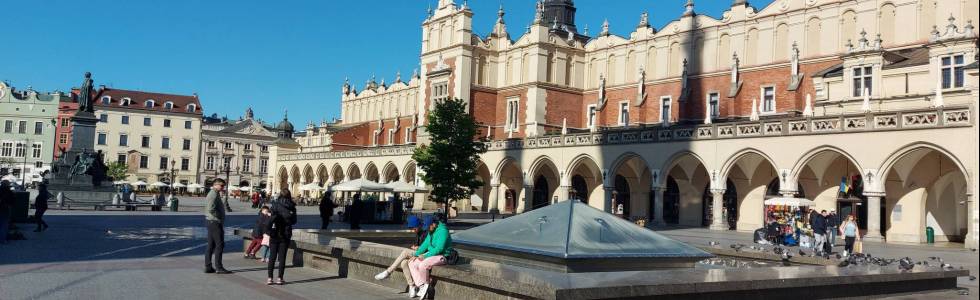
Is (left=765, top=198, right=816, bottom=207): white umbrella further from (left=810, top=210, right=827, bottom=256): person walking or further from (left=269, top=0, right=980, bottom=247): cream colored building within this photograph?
(left=810, top=210, right=827, bottom=256): person walking

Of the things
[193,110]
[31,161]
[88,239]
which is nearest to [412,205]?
[88,239]

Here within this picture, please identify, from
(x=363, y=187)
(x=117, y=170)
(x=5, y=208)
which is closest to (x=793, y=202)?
(x=363, y=187)

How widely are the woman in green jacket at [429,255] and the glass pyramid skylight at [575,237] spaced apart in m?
1.58

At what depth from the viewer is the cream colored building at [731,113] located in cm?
2623

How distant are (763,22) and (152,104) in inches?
2701

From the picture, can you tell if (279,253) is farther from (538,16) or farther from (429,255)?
(538,16)

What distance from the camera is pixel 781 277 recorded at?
9.16 m

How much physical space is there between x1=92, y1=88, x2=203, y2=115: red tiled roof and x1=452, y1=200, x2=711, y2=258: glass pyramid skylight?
263 ft

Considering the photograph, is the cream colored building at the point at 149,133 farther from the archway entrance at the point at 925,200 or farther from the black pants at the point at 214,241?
the black pants at the point at 214,241

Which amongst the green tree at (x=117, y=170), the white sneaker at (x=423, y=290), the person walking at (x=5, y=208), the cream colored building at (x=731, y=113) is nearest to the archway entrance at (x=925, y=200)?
the cream colored building at (x=731, y=113)

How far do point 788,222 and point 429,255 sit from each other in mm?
22093

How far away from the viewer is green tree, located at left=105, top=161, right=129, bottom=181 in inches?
3017

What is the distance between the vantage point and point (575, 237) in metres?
10.9

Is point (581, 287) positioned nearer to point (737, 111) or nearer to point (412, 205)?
point (737, 111)
